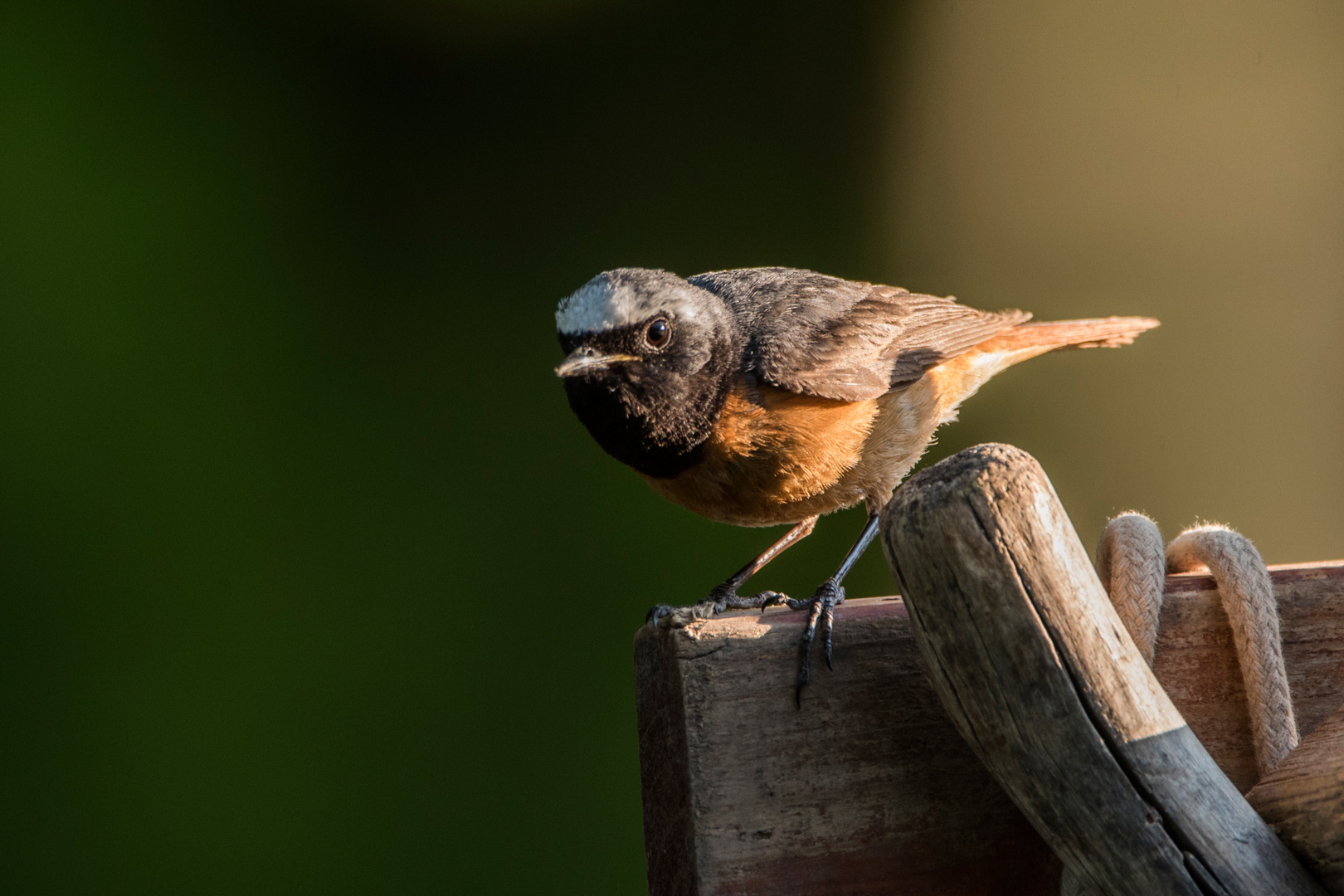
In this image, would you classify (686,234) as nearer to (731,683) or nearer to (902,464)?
(902,464)

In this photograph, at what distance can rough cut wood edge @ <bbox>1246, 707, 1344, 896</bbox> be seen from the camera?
36.3 inches

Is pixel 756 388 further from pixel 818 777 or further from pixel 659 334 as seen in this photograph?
pixel 818 777

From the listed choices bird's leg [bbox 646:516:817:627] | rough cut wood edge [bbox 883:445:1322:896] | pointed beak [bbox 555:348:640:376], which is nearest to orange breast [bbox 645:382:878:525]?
bird's leg [bbox 646:516:817:627]

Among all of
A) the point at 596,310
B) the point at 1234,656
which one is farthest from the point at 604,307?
the point at 1234,656

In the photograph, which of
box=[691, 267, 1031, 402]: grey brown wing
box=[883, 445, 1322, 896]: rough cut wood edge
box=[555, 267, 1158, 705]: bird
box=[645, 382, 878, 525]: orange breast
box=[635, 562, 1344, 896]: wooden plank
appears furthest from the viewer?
box=[691, 267, 1031, 402]: grey brown wing

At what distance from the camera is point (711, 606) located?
1.33 meters

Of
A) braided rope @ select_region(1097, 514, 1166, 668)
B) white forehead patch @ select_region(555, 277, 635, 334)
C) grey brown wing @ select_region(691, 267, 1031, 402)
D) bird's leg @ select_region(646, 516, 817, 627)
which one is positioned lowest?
bird's leg @ select_region(646, 516, 817, 627)

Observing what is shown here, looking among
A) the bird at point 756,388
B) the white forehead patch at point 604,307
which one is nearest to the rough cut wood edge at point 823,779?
Result: the bird at point 756,388

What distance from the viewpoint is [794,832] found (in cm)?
112

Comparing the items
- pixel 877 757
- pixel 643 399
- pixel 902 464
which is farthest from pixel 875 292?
pixel 877 757

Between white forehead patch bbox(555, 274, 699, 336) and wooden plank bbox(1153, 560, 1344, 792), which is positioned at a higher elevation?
white forehead patch bbox(555, 274, 699, 336)

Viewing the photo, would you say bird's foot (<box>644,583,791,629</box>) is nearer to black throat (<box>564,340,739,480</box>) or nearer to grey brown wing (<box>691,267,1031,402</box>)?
black throat (<box>564,340,739,480</box>)

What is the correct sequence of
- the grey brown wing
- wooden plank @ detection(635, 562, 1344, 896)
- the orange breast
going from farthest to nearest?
the grey brown wing < the orange breast < wooden plank @ detection(635, 562, 1344, 896)

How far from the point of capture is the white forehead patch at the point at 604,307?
1.93 m
